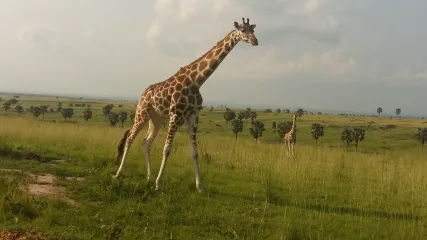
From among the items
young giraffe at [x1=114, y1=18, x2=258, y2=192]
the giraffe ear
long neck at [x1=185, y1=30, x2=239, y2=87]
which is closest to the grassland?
young giraffe at [x1=114, y1=18, x2=258, y2=192]

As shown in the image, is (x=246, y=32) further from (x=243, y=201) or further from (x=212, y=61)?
→ (x=243, y=201)

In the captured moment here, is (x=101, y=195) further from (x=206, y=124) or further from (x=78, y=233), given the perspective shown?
(x=206, y=124)

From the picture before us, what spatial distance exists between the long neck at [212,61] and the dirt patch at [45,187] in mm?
3848

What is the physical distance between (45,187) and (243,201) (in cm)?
437

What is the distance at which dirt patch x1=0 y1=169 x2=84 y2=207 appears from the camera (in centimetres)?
846

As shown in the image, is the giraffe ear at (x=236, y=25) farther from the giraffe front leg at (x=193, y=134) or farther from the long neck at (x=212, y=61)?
the giraffe front leg at (x=193, y=134)

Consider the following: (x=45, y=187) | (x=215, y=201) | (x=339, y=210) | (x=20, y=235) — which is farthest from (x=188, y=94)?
(x=20, y=235)

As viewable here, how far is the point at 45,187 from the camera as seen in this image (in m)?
9.27

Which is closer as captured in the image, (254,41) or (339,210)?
(339,210)

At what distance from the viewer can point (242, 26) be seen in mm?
10562

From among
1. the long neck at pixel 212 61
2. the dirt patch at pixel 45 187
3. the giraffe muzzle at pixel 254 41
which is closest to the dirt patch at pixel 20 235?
the dirt patch at pixel 45 187

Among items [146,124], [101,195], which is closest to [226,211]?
[101,195]

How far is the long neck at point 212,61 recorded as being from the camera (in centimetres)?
1082

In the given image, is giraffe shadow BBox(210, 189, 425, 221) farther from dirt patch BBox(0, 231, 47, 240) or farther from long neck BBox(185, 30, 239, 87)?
dirt patch BBox(0, 231, 47, 240)
